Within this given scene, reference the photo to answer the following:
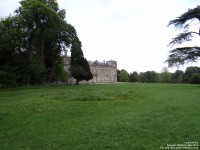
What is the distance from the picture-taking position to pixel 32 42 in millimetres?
42594

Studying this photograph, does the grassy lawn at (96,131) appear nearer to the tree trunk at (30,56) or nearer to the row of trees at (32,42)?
the row of trees at (32,42)

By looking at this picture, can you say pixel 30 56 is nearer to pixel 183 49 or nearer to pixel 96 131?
pixel 183 49

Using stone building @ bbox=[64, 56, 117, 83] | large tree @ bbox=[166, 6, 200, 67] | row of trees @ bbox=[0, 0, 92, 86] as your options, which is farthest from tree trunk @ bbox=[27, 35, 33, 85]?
stone building @ bbox=[64, 56, 117, 83]

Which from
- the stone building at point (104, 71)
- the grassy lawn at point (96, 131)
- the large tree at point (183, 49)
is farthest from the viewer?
the stone building at point (104, 71)

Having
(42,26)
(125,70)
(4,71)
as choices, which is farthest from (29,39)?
(125,70)

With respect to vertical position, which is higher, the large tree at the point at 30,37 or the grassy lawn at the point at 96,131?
the large tree at the point at 30,37

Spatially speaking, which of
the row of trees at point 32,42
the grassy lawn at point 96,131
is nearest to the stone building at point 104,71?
the row of trees at point 32,42

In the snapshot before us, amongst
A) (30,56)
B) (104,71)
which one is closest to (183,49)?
(30,56)

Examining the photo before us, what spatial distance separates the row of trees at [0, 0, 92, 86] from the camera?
124 feet

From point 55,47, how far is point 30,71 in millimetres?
9337

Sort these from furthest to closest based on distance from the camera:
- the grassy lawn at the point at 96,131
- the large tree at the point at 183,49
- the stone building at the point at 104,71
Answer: the stone building at the point at 104,71, the large tree at the point at 183,49, the grassy lawn at the point at 96,131

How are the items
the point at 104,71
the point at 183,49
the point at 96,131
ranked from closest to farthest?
the point at 96,131 < the point at 183,49 < the point at 104,71

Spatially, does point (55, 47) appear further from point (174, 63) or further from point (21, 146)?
point (21, 146)

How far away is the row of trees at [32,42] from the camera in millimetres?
37688
